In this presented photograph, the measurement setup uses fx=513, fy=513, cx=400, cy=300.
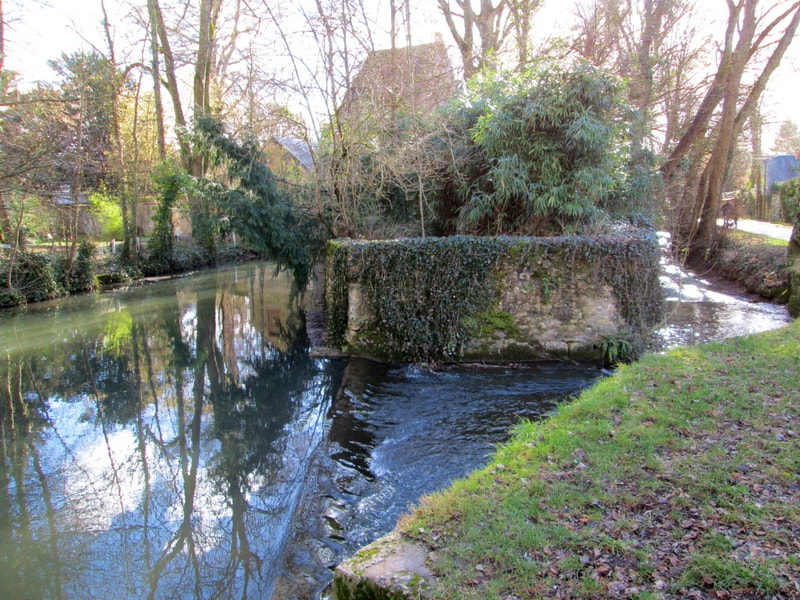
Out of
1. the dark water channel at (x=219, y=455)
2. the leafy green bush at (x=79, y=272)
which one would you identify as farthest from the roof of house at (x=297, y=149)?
the leafy green bush at (x=79, y=272)

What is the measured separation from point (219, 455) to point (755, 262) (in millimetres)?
13621

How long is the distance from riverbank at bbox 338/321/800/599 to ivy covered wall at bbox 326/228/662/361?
2.94 m

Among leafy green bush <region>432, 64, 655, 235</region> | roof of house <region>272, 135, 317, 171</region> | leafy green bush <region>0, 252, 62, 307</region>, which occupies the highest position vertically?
roof of house <region>272, 135, 317, 171</region>

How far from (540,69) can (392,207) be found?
4006 millimetres

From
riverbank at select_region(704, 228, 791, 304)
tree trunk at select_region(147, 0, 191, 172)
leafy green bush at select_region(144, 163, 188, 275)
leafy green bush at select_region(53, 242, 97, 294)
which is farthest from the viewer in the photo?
leafy green bush at select_region(144, 163, 188, 275)

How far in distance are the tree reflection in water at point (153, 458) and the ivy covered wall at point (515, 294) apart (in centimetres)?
172

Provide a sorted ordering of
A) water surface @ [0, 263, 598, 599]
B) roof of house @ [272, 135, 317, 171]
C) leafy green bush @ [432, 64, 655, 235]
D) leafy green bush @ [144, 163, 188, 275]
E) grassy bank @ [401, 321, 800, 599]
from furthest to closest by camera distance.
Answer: leafy green bush @ [144, 163, 188, 275]
roof of house @ [272, 135, 317, 171]
leafy green bush @ [432, 64, 655, 235]
water surface @ [0, 263, 598, 599]
grassy bank @ [401, 321, 800, 599]

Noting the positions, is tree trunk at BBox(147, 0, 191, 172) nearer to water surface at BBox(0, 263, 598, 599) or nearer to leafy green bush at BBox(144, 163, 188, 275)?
leafy green bush at BBox(144, 163, 188, 275)

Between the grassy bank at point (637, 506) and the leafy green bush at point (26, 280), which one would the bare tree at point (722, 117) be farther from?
the leafy green bush at point (26, 280)

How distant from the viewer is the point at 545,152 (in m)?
9.20

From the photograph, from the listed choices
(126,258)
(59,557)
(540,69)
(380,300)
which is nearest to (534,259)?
(380,300)

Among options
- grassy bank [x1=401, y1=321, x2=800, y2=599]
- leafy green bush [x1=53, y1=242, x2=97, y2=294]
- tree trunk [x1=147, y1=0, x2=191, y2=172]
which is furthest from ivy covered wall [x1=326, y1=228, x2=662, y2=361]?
leafy green bush [x1=53, y1=242, x2=97, y2=294]

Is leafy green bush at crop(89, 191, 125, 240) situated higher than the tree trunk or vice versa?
the tree trunk

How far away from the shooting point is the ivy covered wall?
7.77m
